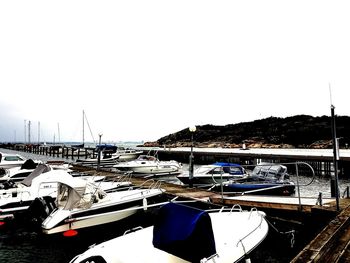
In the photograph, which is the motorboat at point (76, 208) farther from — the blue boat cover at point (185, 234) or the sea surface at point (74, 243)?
the blue boat cover at point (185, 234)

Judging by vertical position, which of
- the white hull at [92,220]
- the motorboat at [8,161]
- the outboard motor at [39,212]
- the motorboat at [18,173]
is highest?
the motorboat at [8,161]

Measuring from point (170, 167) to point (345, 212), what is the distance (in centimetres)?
2102

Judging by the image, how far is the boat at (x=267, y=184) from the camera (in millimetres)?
14594

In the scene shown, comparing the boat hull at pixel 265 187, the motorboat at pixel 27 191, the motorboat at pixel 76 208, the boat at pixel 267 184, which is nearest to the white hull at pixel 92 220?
the motorboat at pixel 76 208

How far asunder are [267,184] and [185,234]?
10.6 metres

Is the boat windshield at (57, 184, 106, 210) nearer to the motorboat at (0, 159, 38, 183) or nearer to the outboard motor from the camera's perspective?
the outboard motor

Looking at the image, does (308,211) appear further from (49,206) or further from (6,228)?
(6,228)

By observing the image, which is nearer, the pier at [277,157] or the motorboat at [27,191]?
the motorboat at [27,191]

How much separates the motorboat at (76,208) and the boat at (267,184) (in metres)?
6.16

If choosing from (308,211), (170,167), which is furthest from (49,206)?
(170,167)

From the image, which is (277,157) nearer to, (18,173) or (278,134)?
(18,173)

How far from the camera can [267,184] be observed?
14570mm

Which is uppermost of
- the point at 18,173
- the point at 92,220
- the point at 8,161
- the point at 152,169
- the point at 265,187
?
the point at 8,161

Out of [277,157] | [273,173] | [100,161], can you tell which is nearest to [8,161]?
[100,161]
